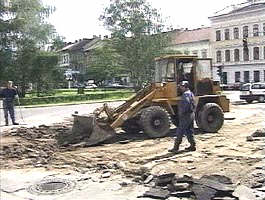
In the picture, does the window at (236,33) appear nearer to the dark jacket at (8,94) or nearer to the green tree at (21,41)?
the green tree at (21,41)

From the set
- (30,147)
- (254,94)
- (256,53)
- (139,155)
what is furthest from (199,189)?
(256,53)

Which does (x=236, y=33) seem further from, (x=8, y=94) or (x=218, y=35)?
(x=8, y=94)

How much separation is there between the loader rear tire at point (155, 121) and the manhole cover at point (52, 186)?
19.0 ft

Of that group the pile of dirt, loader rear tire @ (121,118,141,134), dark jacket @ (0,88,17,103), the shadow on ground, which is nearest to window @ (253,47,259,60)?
dark jacket @ (0,88,17,103)

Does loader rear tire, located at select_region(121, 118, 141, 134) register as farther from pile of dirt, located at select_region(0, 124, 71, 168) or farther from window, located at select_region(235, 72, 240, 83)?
window, located at select_region(235, 72, 240, 83)

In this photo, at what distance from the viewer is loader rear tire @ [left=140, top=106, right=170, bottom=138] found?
16.3 metres

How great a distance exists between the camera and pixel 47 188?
10219 millimetres

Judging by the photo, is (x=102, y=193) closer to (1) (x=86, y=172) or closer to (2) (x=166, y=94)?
(1) (x=86, y=172)

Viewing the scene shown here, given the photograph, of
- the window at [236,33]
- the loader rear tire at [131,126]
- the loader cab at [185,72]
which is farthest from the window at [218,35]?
the loader rear tire at [131,126]

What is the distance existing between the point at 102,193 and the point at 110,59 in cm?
4172

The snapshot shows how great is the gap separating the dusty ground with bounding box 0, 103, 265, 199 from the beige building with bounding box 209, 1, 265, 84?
53.5 m

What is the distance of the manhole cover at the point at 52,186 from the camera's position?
995cm

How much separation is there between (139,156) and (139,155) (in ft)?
0.51

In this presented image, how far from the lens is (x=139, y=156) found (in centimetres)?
1334
